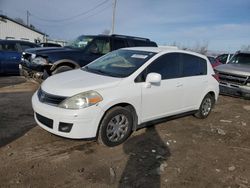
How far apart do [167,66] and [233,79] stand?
504 centimetres

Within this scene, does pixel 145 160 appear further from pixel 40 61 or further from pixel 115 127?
pixel 40 61

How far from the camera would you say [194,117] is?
6.68 m

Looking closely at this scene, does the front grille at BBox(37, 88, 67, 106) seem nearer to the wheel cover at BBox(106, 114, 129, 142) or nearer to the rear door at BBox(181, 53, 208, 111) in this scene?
the wheel cover at BBox(106, 114, 129, 142)

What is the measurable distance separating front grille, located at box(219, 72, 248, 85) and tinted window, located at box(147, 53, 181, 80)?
15.0ft

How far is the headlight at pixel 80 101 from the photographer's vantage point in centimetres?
397

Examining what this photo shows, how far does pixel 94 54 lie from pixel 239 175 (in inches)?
238

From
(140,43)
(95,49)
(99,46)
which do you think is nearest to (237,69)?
(140,43)

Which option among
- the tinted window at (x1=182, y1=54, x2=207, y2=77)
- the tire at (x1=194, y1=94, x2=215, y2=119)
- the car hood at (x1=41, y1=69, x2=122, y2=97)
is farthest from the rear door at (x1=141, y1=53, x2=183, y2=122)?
the tire at (x1=194, y1=94, x2=215, y2=119)

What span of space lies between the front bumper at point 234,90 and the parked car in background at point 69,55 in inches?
137

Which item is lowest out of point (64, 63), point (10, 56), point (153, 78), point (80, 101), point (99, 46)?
point (10, 56)

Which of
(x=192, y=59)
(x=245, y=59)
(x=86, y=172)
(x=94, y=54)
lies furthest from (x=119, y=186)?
(x=245, y=59)

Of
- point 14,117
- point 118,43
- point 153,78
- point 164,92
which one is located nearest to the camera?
point 153,78

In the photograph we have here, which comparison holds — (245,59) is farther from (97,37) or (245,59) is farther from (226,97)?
(97,37)

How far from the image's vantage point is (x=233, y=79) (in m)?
9.30
